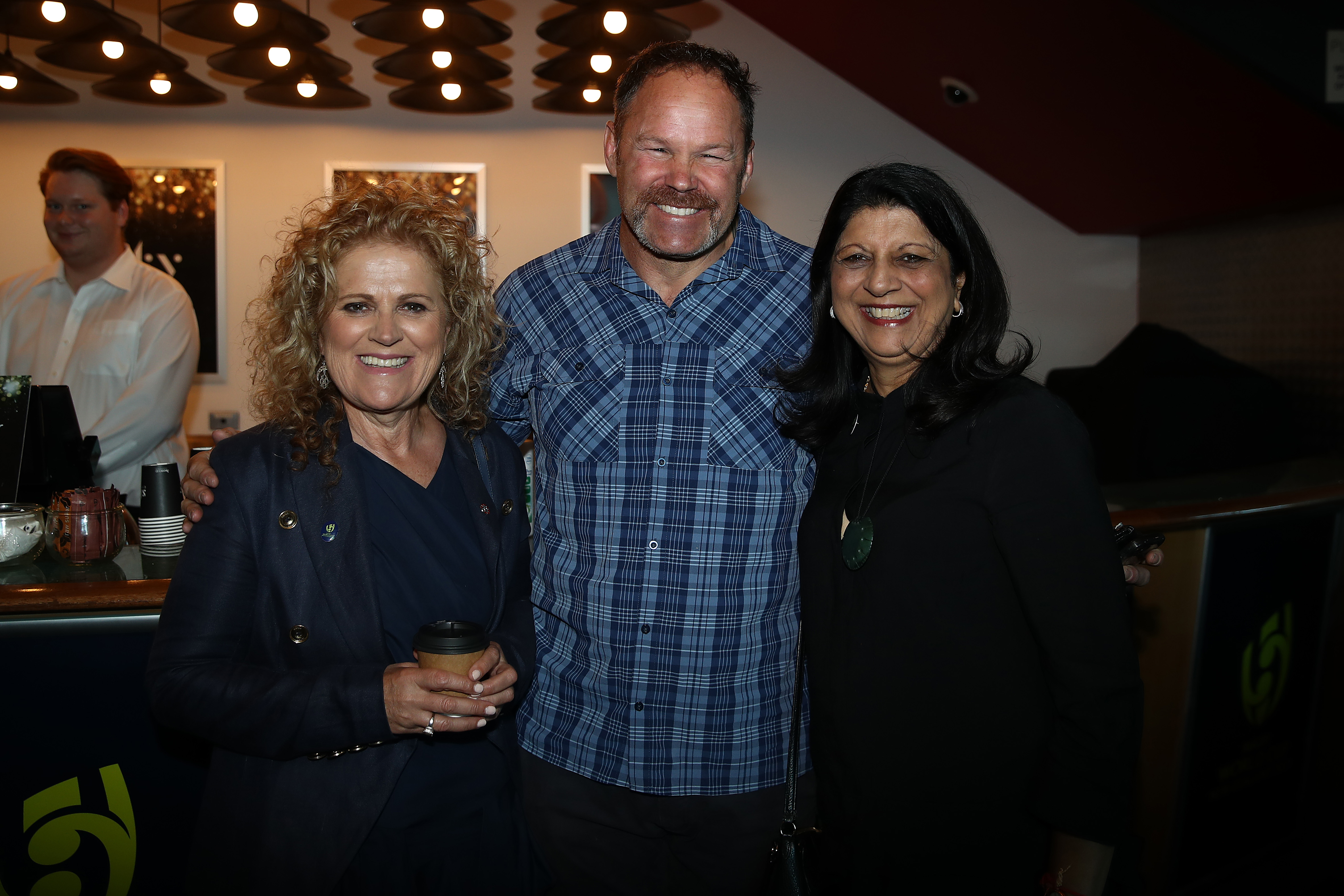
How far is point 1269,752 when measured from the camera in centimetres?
298

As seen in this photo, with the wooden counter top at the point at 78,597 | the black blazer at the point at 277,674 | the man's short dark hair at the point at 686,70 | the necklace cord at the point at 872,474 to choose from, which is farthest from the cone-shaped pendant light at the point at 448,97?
the necklace cord at the point at 872,474

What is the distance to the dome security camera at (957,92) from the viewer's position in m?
5.10

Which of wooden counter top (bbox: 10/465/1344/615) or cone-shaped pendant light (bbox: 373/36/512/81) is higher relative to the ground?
cone-shaped pendant light (bbox: 373/36/512/81)

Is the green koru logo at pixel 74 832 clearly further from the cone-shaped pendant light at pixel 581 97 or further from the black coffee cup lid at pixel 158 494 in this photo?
the cone-shaped pendant light at pixel 581 97

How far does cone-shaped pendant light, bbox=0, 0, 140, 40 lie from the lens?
3.07 m

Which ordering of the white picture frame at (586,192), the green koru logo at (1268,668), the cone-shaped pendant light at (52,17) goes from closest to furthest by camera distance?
the green koru logo at (1268,668) < the cone-shaped pendant light at (52,17) < the white picture frame at (586,192)

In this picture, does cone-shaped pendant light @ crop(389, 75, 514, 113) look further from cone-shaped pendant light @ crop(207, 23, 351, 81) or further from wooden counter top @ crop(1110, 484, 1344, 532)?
wooden counter top @ crop(1110, 484, 1344, 532)

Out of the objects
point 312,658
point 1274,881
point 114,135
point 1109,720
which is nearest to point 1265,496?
point 1274,881

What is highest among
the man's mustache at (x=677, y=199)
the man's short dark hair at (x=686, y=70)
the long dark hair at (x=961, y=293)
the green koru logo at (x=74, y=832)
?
the man's short dark hair at (x=686, y=70)

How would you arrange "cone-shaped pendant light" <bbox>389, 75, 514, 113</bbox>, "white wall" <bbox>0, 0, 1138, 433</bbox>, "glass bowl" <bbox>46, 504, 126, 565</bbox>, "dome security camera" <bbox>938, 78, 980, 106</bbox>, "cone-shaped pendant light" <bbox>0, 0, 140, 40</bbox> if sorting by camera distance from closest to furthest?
"glass bowl" <bbox>46, 504, 126, 565</bbox> < "cone-shaped pendant light" <bbox>0, 0, 140, 40</bbox> < "cone-shaped pendant light" <bbox>389, 75, 514, 113</bbox> < "dome security camera" <bbox>938, 78, 980, 106</bbox> < "white wall" <bbox>0, 0, 1138, 433</bbox>

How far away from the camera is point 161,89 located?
12.2 ft

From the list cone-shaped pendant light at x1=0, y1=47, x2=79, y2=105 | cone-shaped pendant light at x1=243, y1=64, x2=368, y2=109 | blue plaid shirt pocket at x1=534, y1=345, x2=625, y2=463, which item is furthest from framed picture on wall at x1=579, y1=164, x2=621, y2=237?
blue plaid shirt pocket at x1=534, y1=345, x2=625, y2=463

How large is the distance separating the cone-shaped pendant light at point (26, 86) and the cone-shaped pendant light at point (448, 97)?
1.34 metres

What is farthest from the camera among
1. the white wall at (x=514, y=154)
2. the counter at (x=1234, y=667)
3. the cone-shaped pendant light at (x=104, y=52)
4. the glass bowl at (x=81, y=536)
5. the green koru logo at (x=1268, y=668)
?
the white wall at (x=514, y=154)
